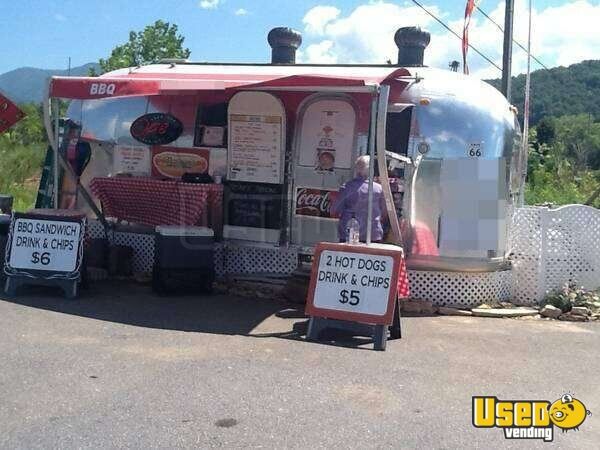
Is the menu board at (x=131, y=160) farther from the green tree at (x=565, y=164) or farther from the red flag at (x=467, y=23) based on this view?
the green tree at (x=565, y=164)

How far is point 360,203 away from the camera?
24.5 feet

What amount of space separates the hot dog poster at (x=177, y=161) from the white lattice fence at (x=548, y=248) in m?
4.06

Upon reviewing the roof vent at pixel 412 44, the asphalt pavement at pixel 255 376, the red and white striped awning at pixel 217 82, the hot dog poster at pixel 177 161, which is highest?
the roof vent at pixel 412 44

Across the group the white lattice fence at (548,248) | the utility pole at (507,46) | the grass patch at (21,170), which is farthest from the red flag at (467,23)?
the grass patch at (21,170)

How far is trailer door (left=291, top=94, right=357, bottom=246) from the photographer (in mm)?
8648

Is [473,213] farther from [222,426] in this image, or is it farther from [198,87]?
[222,426]

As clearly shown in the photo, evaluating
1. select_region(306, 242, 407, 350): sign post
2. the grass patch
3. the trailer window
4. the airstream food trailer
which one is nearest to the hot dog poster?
the airstream food trailer

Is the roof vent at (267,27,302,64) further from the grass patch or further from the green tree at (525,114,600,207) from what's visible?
the grass patch

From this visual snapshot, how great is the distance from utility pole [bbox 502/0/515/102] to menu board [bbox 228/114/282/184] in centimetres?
681

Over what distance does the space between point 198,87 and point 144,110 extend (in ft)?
6.86

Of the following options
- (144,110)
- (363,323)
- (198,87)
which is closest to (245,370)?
(363,323)

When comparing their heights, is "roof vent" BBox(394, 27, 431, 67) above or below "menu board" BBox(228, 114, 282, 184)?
above

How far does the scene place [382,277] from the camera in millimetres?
6719

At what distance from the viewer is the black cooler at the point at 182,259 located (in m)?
8.51
